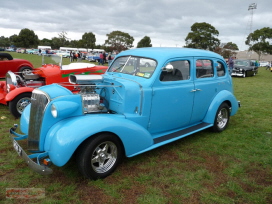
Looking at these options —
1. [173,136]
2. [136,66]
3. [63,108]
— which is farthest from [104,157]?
[136,66]

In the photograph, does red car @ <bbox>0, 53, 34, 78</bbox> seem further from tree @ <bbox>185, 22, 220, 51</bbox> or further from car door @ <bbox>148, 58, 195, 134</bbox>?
tree @ <bbox>185, 22, 220, 51</bbox>

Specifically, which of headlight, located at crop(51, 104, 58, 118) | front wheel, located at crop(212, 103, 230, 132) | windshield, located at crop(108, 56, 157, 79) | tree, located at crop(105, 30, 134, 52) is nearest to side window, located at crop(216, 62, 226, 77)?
front wheel, located at crop(212, 103, 230, 132)

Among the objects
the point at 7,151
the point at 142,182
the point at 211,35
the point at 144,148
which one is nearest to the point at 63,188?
the point at 142,182

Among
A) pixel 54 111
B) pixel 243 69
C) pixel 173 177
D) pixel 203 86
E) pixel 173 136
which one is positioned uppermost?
pixel 243 69

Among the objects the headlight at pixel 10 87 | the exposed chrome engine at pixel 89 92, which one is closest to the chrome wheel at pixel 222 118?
the exposed chrome engine at pixel 89 92

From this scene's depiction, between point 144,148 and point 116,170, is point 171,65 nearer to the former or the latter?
point 144,148

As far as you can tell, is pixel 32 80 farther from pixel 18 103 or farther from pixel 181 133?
pixel 181 133

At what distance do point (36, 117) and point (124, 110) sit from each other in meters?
1.31

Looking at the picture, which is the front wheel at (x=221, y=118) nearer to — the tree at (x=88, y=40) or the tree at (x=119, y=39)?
the tree at (x=119, y=39)

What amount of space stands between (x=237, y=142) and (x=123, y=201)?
300 centimetres

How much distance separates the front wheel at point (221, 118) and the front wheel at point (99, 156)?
8.78 ft

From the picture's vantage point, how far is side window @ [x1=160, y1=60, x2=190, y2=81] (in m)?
3.84

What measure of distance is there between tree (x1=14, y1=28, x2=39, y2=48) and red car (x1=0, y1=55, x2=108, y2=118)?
Result: 80723 millimetres

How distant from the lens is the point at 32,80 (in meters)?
6.94
